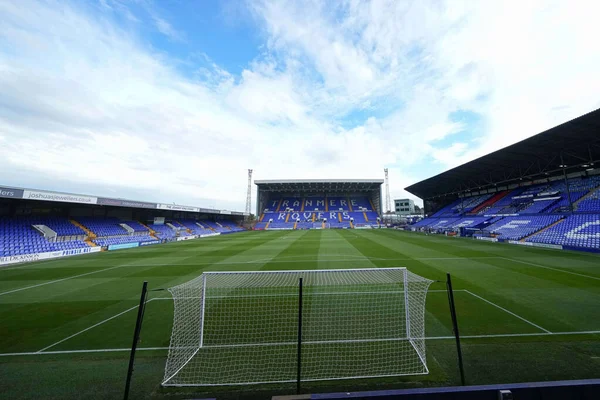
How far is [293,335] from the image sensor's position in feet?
17.7

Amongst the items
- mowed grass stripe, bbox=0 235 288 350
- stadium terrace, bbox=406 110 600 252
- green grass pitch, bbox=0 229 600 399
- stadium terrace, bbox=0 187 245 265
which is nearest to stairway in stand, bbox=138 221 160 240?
stadium terrace, bbox=0 187 245 265

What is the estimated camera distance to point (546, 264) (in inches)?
478

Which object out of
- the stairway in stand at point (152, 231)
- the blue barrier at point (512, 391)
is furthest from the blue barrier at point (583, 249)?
the stairway in stand at point (152, 231)

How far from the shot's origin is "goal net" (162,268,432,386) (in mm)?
4059

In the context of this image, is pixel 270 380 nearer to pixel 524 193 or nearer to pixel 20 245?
pixel 20 245

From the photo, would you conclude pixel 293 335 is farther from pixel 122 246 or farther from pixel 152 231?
pixel 152 231

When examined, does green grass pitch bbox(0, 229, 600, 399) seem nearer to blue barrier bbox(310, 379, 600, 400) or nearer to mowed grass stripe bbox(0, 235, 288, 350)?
mowed grass stripe bbox(0, 235, 288, 350)

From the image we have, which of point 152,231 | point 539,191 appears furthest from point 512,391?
point 539,191

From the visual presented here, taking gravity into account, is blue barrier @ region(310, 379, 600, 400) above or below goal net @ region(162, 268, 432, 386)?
above

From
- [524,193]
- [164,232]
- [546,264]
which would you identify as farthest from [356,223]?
[546,264]

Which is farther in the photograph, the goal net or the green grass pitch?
the goal net

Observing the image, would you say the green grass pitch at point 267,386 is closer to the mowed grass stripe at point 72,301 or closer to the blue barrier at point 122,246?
the mowed grass stripe at point 72,301

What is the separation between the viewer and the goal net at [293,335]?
4.06 m

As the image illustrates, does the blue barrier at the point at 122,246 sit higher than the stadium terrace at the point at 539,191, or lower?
lower
